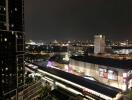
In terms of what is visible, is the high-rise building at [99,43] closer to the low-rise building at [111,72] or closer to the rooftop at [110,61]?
the rooftop at [110,61]

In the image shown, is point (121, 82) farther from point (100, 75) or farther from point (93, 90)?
point (93, 90)

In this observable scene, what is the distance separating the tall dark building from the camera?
24.8 metres

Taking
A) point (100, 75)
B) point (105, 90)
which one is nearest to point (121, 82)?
point (100, 75)

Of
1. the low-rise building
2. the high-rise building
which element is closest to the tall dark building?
the low-rise building

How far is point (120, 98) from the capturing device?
2011cm

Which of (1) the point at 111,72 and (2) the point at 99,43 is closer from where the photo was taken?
(1) the point at 111,72

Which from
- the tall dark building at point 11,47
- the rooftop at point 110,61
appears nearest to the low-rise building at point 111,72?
the rooftop at point 110,61

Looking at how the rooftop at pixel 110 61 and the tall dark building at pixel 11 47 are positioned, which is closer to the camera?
the tall dark building at pixel 11 47

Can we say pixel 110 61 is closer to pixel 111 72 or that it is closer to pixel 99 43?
pixel 111 72

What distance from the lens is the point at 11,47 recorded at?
26562mm

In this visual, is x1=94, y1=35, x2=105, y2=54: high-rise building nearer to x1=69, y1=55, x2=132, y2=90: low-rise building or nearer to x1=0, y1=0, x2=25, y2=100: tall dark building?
x1=69, y1=55, x2=132, y2=90: low-rise building

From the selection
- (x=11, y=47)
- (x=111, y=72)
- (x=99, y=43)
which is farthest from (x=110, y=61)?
(x=99, y=43)

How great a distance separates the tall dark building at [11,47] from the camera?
24.8 metres

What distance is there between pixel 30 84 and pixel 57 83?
13.9 ft
